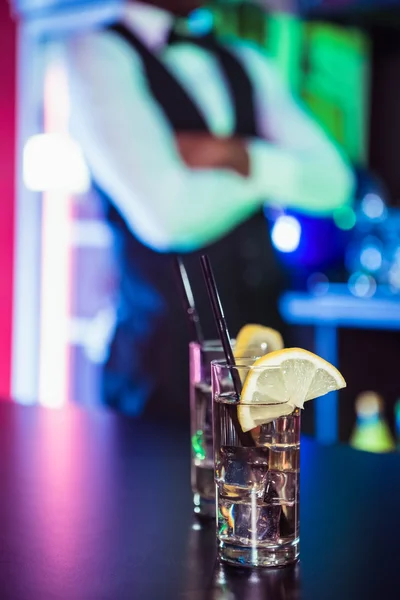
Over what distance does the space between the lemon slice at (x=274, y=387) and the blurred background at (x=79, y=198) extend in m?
3.35

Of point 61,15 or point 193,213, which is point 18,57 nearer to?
point 61,15

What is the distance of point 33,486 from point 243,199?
3380 millimetres

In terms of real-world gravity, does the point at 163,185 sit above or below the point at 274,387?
above

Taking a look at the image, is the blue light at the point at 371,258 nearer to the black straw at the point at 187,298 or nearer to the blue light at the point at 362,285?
the blue light at the point at 362,285

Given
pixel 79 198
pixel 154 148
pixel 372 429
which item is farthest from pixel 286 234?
pixel 372 429

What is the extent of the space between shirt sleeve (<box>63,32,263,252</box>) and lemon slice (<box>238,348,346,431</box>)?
342 centimetres

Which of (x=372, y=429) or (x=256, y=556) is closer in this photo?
(x=256, y=556)

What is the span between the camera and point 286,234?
14.0ft

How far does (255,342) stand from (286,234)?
345 cm

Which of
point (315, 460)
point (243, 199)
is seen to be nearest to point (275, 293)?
point (243, 199)

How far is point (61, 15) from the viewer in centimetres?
420

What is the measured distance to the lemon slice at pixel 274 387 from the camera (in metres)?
0.68

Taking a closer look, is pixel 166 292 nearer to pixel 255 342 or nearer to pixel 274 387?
pixel 255 342

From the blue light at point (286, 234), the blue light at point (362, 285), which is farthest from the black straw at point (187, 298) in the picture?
the blue light at point (286, 234)
